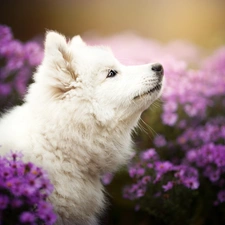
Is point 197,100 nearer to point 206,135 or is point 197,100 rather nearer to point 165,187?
point 206,135

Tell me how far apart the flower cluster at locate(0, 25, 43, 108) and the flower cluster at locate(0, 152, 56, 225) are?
1.67 meters

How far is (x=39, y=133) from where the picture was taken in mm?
2279

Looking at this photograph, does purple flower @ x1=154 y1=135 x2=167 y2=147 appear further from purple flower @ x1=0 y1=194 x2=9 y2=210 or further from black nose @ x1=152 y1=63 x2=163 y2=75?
purple flower @ x1=0 y1=194 x2=9 y2=210

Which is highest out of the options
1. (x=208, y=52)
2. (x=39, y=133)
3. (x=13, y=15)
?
(x=208, y=52)

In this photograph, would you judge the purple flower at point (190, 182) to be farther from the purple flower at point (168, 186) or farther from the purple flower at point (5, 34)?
the purple flower at point (5, 34)

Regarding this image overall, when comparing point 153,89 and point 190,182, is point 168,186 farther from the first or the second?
point 153,89

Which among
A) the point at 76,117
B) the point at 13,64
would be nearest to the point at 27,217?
the point at 76,117

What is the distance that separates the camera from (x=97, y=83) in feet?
7.79

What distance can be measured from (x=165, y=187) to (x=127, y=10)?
86.5 inches

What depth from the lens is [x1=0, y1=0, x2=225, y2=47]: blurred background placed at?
12.8 ft

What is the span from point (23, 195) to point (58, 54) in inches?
33.6

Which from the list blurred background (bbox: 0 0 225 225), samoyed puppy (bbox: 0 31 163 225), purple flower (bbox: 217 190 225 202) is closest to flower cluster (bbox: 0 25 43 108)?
blurred background (bbox: 0 0 225 225)

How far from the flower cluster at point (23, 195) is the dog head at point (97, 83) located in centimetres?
58

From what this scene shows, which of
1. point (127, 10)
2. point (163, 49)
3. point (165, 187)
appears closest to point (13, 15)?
point (127, 10)
